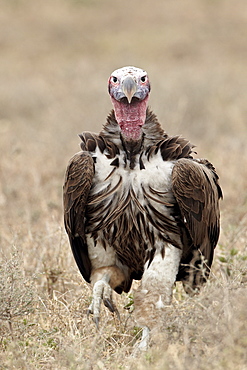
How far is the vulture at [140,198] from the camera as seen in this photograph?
13.5 feet

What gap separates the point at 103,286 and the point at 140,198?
64 centimetres

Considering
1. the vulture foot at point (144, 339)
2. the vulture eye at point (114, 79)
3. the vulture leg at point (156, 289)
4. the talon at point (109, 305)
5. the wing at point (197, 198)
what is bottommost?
the vulture foot at point (144, 339)

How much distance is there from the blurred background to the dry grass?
0.04 meters

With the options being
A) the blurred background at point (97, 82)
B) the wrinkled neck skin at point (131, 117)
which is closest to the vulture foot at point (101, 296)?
the blurred background at point (97, 82)

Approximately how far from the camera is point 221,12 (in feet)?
82.1

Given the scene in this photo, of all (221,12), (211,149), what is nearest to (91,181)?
(211,149)

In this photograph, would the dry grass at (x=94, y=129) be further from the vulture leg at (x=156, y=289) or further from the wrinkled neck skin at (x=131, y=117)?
the wrinkled neck skin at (x=131, y=117)

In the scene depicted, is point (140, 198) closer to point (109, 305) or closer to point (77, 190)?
point (77, 190)

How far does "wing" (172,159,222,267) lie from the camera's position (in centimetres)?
404

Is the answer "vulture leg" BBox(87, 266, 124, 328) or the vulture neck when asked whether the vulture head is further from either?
"vulture leg" BBox(87, 266, 124, 328)

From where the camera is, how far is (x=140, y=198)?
4.13 meters

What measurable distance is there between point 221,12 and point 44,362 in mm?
22818

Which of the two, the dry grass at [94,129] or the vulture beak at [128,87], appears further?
the vulture beak at [128,87]

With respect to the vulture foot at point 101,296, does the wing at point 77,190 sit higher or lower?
higher
